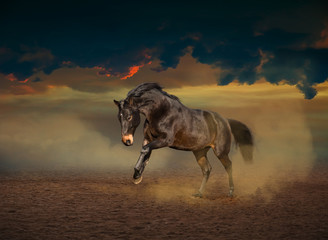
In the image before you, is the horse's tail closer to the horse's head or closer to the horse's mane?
the horse's mane

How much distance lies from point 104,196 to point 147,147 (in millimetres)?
3328

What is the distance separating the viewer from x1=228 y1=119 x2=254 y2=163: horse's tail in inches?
490

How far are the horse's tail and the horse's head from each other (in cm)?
449

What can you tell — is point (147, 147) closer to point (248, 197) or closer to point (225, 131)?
point (225, 131)

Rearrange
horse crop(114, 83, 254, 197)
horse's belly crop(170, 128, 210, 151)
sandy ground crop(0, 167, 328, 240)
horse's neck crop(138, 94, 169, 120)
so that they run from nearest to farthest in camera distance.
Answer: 1. sandy ground crop(0, 167, 328, 240)
2. horse crop(114, 83, 254, 197)
3. horse's neck crop(138, 94, 169, 120)
4. horse's belly crop(170, 128, 210, 151)

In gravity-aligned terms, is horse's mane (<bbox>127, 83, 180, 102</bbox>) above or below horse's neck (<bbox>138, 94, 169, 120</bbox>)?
above

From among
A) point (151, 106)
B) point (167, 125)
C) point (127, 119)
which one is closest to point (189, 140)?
point (167, 125)

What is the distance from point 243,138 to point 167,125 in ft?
13.1

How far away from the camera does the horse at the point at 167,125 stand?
9031 millimetres

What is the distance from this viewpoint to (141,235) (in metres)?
7.12

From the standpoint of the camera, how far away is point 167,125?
9.62m

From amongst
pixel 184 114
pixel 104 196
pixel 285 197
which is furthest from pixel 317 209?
pixel 104 196

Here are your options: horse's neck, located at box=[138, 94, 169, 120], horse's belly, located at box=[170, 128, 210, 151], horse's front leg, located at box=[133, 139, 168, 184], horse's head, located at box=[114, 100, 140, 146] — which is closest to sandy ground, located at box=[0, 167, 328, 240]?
horse's front leg, located at box=[133, 139, 168, 184]

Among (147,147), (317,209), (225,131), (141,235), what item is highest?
(225,131)
